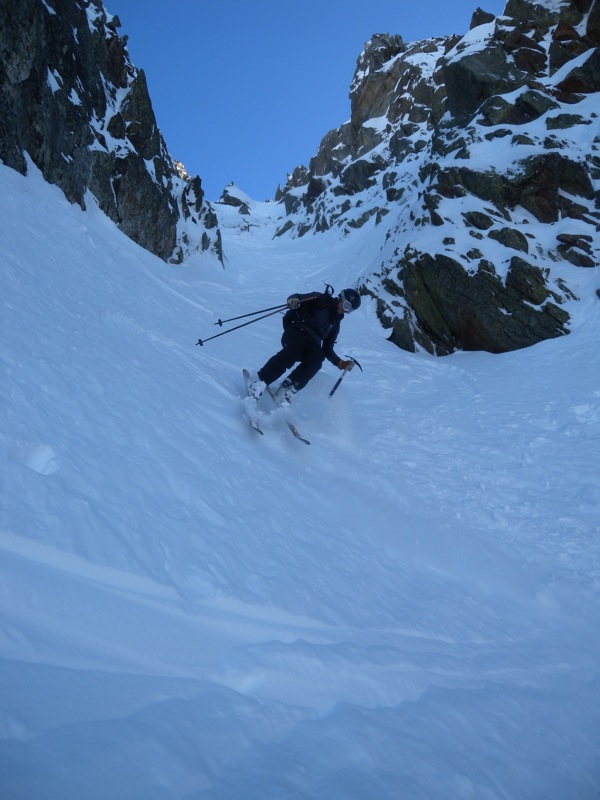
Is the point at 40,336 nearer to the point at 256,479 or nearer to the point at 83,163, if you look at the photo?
the point at 256,479

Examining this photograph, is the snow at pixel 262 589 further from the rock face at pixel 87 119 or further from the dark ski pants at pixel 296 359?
the rock face at pixel 87 119

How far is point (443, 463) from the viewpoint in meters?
6.93

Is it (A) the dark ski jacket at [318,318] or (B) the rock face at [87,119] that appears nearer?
(A) the dark ski jacket at [318,318]

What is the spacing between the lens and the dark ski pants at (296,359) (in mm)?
6602

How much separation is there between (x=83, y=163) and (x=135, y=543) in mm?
17545

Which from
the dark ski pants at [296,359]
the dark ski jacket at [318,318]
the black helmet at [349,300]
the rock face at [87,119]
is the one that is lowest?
the dark ski pants at [296,359]

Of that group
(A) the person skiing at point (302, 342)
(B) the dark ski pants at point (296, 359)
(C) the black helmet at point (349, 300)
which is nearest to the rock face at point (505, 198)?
(C) the black helmet at point (349, 300)

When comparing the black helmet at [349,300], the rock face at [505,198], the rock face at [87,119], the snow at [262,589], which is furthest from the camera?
the rock face at [505,198]

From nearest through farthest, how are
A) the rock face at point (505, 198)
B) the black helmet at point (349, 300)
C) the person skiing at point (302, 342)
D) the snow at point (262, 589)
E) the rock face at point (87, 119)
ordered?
the snow at point (262, 589)
the person skiing at point (302, 342)
the black helmet at point (349, 300)
the rock face at point (87, 119)
the rock face at point (505, 198)

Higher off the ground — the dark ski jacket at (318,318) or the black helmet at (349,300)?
the black helmet at (349,300)

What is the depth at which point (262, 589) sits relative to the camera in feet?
9.52

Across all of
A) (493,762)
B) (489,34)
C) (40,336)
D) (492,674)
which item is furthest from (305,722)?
(489,34)

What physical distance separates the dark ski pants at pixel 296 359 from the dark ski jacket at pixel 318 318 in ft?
0.23

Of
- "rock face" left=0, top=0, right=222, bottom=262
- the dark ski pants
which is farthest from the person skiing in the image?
"rock face" left=0, top=0, right=222, bottom=262
